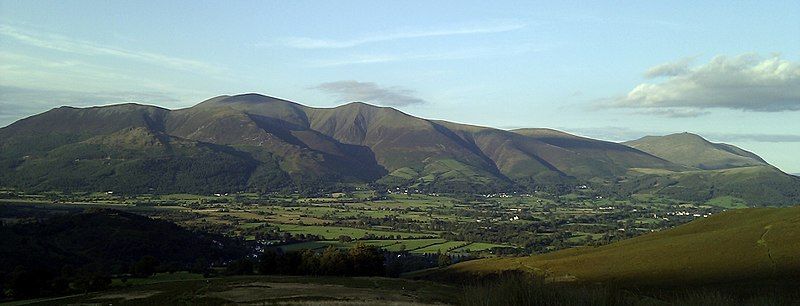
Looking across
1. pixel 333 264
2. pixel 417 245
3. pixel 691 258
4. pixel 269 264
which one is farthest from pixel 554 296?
pixel 417 245

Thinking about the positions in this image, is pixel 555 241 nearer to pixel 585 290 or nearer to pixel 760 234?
pixel 760 234

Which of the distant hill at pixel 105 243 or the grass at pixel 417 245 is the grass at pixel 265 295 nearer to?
the distant hill at pixel 105 243

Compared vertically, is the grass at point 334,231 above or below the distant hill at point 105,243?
below

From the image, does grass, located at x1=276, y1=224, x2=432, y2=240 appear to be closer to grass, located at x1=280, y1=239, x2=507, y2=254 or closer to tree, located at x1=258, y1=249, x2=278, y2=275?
grass, located at x1=280, y1=239, x2=507, y2=254

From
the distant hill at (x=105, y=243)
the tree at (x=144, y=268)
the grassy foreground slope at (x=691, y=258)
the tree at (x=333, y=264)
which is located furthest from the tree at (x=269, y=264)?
the distant hill at (x=105, y=243)

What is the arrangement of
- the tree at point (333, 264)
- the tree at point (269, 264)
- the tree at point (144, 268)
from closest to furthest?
the tree at point (144, 268) < the tree at point (333, 264) < the tree at point (269, 264)

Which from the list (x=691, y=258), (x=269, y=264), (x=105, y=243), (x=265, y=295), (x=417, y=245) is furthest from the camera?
(x=417, y=245)

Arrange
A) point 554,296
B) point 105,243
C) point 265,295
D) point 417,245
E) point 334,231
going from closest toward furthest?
point 554,296, point 265,295, point 105,243, point 417,245, point 334,231

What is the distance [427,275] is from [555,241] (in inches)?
2868

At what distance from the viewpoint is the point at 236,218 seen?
199 metres

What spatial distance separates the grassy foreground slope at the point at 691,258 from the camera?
7019 cm

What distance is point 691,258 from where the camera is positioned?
80.8 metres

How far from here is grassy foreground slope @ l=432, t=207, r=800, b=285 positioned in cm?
7019

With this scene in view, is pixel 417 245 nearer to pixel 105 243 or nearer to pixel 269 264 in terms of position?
pixel 269 264
